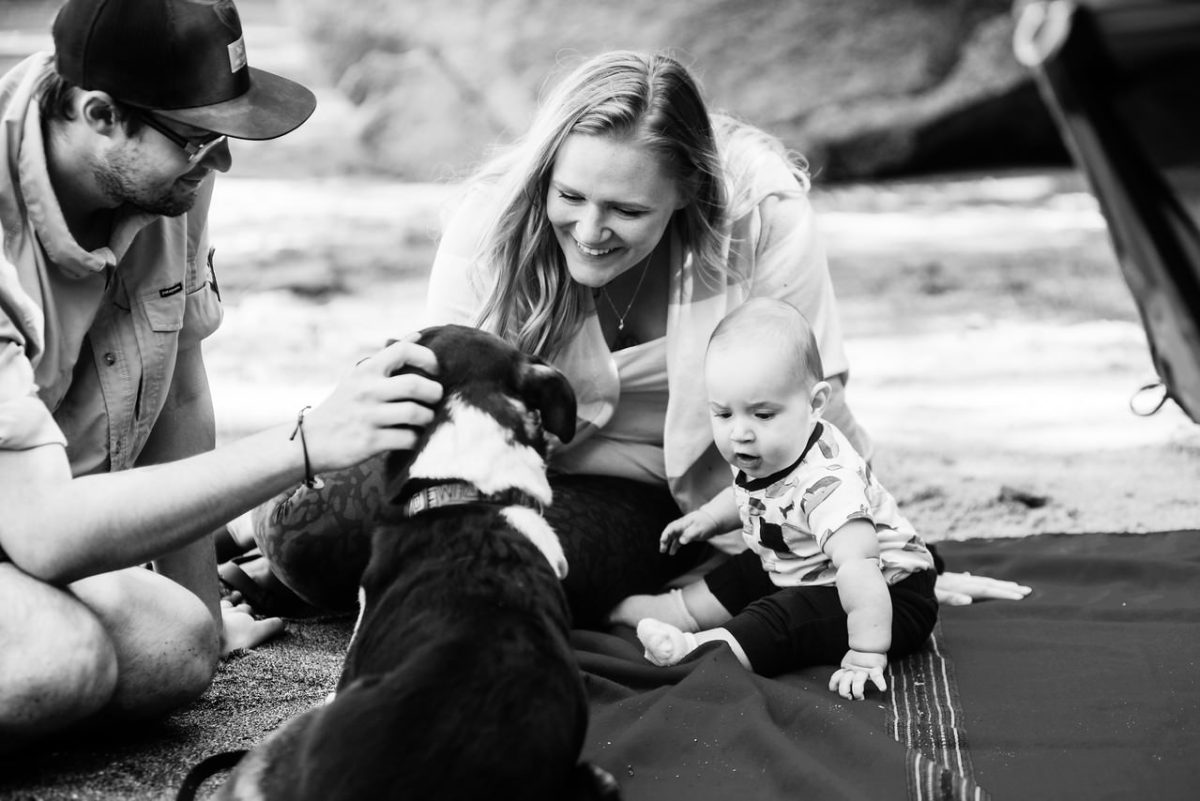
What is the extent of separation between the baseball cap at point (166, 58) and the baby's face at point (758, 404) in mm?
1269

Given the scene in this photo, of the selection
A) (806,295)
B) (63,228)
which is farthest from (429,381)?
(806,295)

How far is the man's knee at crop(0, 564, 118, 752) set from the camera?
2.75 m

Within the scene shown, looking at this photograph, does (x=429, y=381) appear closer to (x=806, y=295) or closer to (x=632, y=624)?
(x=632, y=624)

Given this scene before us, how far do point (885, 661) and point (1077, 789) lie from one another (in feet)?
2.14

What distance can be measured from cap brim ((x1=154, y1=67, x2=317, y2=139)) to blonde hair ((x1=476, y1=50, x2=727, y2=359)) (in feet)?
2.17

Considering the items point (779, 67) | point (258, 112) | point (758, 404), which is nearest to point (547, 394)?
point (758, 404)

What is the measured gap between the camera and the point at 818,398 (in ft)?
11.6

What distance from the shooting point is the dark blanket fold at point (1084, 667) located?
9.50 ft

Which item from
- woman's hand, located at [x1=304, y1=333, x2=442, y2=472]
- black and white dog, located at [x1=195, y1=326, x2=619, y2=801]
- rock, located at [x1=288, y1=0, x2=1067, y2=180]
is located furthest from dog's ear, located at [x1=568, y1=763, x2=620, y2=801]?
rock, located at [x1=288, y1=0, x2=1067, y2=180]

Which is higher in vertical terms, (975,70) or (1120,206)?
(1120,206)

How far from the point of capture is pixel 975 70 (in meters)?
11.6

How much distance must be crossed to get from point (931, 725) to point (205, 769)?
5.52 ft

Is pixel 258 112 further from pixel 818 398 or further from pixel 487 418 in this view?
pixel 818 398

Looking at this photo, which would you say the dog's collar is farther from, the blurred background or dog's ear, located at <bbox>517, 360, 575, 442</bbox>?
the blurred background
